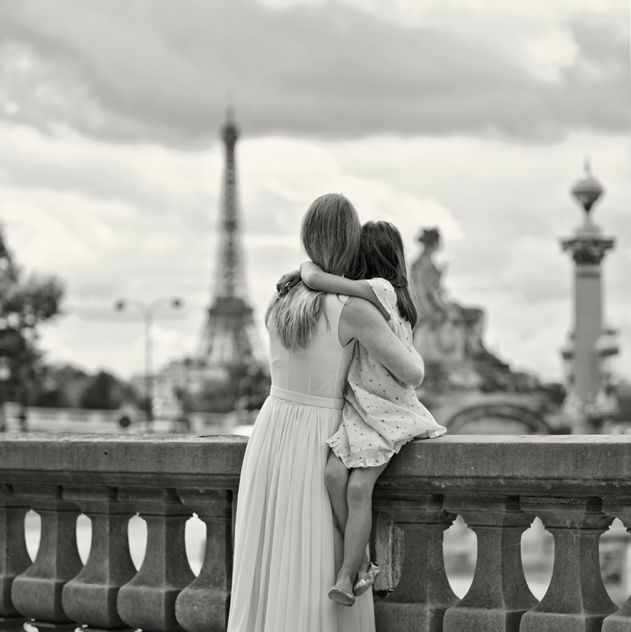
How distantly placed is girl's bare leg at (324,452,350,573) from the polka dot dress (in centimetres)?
3

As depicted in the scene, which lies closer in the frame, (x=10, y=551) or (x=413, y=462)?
(x=413, y=462)

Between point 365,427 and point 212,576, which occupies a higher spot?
point 365,427

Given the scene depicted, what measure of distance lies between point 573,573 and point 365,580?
2.45 feet

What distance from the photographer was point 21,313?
60.9 m

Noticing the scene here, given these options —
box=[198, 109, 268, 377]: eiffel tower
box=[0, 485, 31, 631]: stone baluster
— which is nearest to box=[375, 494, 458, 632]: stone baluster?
box=[0, 485, 31, 631]: stone baluster

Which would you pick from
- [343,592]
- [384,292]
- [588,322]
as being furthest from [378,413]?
[588,322]

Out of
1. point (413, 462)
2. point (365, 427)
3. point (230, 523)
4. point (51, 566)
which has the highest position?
point (365, 427)

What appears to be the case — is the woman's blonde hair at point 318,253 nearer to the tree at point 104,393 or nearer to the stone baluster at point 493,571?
the stone baluster at point 493,571

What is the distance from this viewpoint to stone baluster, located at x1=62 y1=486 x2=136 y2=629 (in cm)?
697

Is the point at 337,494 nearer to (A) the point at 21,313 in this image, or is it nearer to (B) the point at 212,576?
(B) the point at 212,576

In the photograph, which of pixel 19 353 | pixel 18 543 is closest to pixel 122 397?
pixel 19 353

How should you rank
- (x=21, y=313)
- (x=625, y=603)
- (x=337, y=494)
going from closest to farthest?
(x=625, y=603), (x=337, y=494), (x=21, y=313)

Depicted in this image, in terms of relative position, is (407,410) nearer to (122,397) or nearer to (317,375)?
(317,375)

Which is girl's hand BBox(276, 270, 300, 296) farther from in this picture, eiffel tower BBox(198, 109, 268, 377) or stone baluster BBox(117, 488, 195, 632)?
eiffel tower BBox(198, 109, 268, 377)
